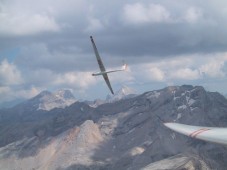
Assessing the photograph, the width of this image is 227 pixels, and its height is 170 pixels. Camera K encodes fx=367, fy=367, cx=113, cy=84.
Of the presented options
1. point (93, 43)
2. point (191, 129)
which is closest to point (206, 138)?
point (191, 129)

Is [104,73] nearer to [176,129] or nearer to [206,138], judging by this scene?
[176,129]

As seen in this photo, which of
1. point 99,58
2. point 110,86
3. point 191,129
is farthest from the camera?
point 110,86

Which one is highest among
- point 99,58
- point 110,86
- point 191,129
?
point 99,58

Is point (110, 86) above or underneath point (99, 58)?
underneath

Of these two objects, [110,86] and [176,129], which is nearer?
[176,129]

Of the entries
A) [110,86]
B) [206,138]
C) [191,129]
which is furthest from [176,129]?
[110,86]

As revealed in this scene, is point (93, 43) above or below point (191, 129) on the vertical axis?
above

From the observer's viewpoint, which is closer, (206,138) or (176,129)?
(206,138)

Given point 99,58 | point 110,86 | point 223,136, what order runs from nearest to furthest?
A: point 223,136, point 99,58, point 110,86

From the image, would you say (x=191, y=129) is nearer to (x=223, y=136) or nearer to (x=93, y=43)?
(x=223, y=136)
